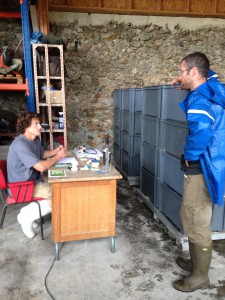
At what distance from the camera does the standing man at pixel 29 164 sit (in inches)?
102

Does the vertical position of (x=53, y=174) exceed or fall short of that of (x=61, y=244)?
it exceeds it

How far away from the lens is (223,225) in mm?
2838

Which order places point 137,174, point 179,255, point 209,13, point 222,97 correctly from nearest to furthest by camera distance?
point 222,97 → point 179,255 → point 137,174 → point 209,13

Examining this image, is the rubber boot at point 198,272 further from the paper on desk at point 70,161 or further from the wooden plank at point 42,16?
the wooden plank at point 42,16

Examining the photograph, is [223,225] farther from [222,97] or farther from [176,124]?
A: [222,97]

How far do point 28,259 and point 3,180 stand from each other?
2.65ft

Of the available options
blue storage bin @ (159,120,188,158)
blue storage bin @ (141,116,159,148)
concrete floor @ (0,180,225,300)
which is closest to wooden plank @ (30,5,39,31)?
blue storage bin @ (141,116,159,148)

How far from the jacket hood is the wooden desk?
1048 mm

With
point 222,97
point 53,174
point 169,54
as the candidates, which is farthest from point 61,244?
point 169,54

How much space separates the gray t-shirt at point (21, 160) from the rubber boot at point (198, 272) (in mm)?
1661

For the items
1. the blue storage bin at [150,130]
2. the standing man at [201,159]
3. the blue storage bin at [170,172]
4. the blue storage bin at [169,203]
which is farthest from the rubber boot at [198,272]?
the blue storage bin at [150,130]

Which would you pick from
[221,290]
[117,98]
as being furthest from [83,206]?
[117,98]

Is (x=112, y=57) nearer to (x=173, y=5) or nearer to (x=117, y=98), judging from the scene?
(x=117, y=98)

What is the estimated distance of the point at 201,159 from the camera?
6.32ft
